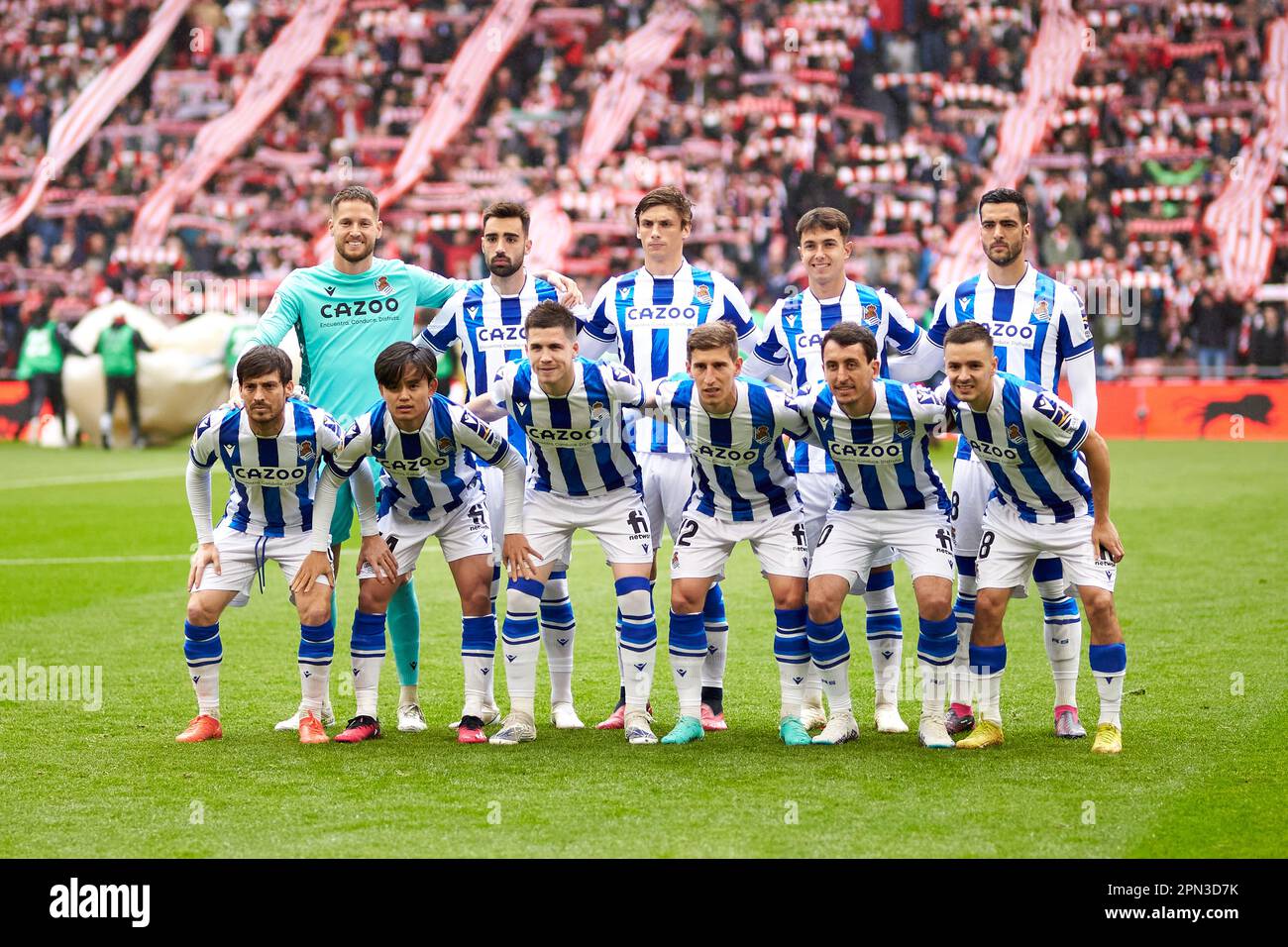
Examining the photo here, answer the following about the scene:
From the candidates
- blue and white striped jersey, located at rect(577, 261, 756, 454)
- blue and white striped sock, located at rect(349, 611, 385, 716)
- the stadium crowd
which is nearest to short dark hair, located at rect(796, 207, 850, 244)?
blue and white striped jersey, located at rect(577, 261, 756, 454)

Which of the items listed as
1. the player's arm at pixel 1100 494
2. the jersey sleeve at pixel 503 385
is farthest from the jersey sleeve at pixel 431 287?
the player's arm at pixel 1100 494

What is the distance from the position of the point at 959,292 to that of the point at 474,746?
268cm

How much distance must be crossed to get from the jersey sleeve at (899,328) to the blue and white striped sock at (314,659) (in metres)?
2.58

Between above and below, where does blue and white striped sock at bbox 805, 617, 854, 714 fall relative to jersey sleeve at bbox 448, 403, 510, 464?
below

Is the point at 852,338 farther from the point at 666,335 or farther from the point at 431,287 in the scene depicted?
the point at 431,287

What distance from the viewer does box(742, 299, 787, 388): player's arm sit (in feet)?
22.8

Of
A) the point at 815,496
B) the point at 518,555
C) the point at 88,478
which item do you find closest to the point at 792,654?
the point at 815,496

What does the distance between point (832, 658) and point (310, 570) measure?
6.65 ft

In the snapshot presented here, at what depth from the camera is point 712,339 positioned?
615cm

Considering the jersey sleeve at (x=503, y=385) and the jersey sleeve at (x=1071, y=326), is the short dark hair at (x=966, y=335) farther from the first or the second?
the jersey sleeve at (x=503, y=385)

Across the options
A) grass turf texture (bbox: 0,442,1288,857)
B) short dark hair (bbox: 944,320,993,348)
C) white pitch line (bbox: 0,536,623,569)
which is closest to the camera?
grass turf texture (bbox: 0,442,1288,857)

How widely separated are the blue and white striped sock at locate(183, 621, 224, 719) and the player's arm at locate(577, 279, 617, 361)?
1906 mm

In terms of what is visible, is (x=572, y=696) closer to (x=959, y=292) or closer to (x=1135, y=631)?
(x=959, y=292)

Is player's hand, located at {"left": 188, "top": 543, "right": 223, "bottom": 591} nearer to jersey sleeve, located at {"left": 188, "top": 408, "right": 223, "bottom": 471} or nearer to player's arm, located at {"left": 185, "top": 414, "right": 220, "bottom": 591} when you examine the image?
player's arm, located at {"left": 185, "top": 414, "right": 220, "bottom": 591}
